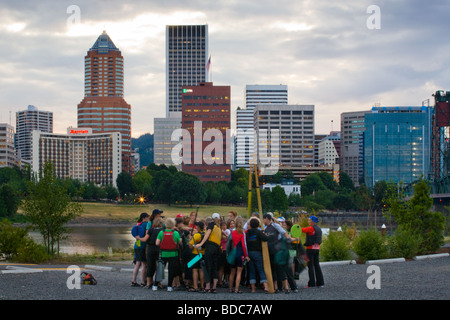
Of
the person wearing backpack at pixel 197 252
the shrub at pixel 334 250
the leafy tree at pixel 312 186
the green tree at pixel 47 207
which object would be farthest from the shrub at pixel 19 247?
the leafy tree at pixel 312 186

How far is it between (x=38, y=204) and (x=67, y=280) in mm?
11863

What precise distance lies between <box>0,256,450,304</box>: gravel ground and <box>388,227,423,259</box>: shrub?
363 cm

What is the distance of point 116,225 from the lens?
413 feet

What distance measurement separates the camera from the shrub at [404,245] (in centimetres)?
2550

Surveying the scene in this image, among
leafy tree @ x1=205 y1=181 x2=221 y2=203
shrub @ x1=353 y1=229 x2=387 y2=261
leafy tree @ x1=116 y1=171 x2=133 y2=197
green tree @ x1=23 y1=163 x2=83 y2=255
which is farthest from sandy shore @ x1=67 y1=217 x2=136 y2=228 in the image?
shrub @ x1=353 y1=229 x2=387 y2=261

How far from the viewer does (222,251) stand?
55.9 feet

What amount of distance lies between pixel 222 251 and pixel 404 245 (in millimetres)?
11833

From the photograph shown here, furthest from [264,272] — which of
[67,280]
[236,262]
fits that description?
[67,280]

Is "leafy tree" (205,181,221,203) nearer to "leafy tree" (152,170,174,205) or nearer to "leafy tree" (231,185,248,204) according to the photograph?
"leafy tree" (231,185,248,204)

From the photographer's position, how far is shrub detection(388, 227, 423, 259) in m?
25.5

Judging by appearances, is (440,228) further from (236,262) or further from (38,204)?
(38,204)

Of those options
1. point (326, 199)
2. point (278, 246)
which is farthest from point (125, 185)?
point (278, 246)

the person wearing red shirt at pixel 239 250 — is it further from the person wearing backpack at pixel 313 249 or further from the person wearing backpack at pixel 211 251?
the person wearing backpack at pixel 313 249

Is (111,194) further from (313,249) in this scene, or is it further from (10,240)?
(313,249)
